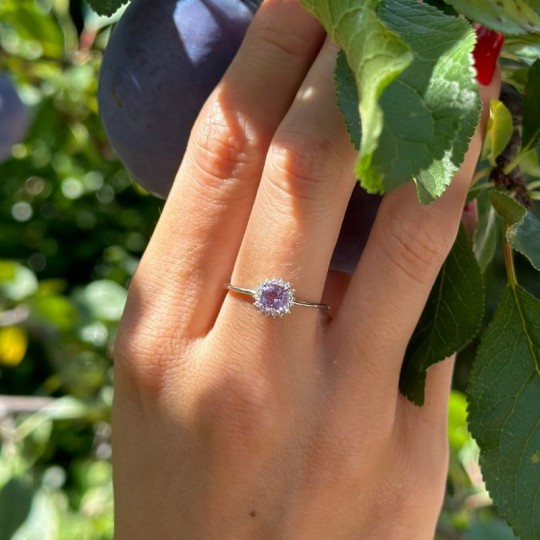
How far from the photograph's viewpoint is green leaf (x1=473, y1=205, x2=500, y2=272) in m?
0.69

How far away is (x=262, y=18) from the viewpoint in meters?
0.58

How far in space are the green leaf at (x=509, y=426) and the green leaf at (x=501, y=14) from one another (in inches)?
9.0

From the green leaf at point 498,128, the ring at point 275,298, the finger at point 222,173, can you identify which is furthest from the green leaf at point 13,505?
the green leaf at point 498,128

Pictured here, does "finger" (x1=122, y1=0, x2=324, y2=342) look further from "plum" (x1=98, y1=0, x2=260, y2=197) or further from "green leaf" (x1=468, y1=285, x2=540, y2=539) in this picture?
"green leaf" (x1=468, y1=285, x2=540, y2=539)

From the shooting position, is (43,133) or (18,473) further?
(43,133)

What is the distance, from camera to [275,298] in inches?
23.6

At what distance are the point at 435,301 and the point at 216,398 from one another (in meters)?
0.18

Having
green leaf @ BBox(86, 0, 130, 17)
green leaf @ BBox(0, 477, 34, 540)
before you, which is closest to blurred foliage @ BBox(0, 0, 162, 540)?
green leaf @ BBox(0, 477, 34, 540)

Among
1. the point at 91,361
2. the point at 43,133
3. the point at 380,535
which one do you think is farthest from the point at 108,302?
the point at 380,535

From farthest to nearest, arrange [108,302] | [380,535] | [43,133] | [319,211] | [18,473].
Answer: [108,302] → [43,133] → [18,473] → [380,535] → [319,211]

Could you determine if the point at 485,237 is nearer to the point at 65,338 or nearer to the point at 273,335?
the point at 273,335

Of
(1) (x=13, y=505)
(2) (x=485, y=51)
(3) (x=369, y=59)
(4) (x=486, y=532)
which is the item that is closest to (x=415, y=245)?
(2) (x=485, y=51)

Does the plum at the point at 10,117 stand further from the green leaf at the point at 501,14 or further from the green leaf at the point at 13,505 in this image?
the green leaf at the point at 501,14

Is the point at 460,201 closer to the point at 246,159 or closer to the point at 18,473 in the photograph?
the point at 246,159
